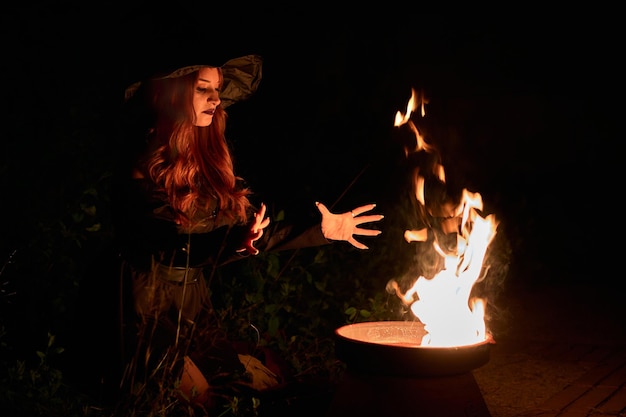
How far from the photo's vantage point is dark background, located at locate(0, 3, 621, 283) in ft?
18.1

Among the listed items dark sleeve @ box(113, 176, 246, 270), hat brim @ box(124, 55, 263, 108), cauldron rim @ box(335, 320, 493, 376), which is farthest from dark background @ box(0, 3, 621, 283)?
cauldron rim @ box(335, 320, 493, 376)

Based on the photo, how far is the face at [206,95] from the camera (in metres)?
3.88

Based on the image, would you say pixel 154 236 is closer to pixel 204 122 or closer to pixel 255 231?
pixel 255 231

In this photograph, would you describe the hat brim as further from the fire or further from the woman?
the fire

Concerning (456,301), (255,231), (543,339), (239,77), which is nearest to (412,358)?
(456,301)

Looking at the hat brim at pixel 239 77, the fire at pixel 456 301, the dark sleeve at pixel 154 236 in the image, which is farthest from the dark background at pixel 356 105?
the fire at pixel 456 301

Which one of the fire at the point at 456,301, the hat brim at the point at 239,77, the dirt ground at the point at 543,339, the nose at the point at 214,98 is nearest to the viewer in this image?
the fire at the point at 456,301

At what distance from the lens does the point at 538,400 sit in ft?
14.9

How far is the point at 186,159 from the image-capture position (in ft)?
13.1

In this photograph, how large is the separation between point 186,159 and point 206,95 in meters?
0.34

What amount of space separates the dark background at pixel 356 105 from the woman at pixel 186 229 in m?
0.24

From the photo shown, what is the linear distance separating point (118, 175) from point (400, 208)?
2918mm

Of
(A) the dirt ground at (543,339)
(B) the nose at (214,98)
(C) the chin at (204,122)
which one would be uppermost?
(B) the nose at (214,98)

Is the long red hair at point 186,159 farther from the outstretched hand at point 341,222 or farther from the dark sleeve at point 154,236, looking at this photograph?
the outstretched hand at point 341,222
